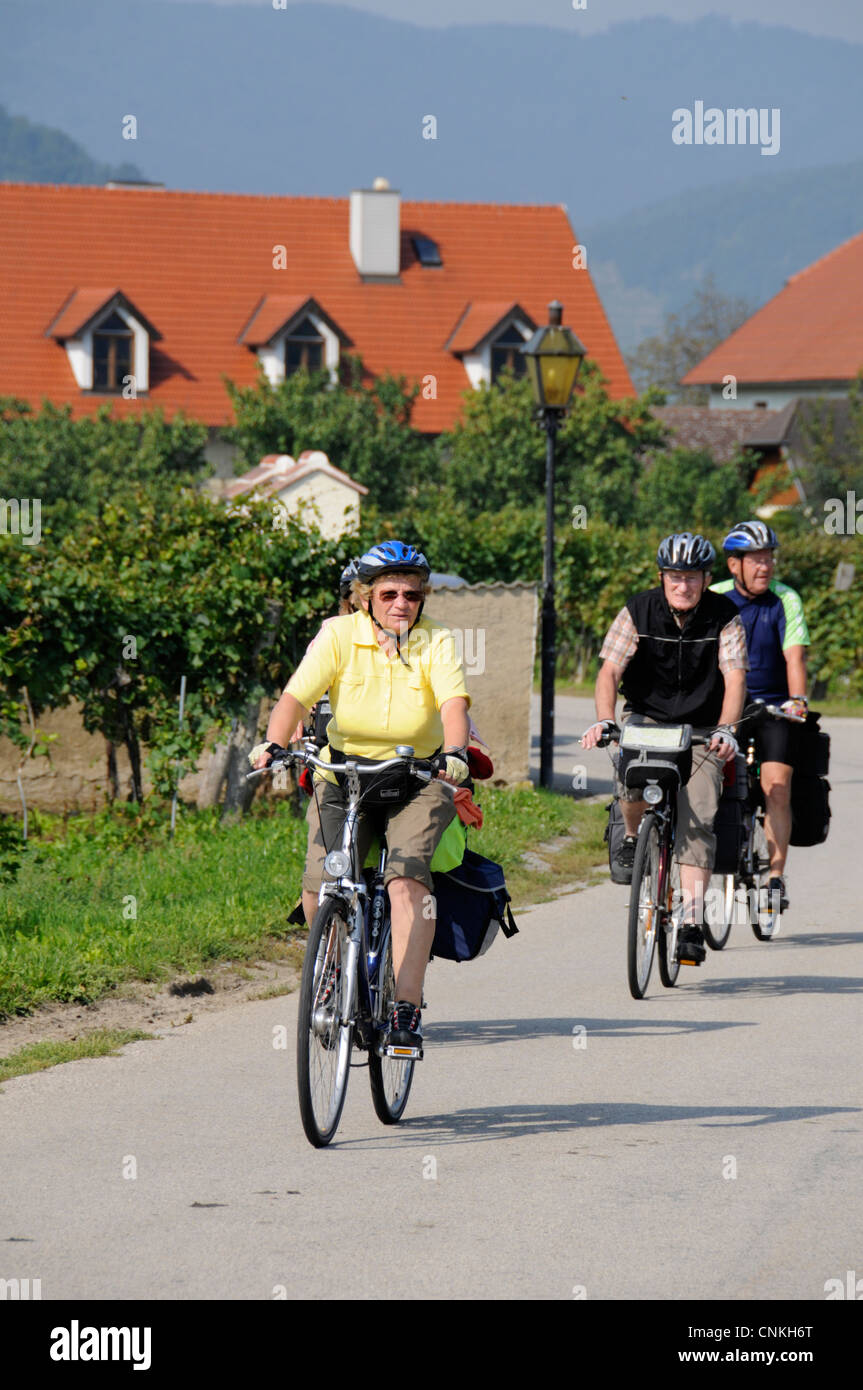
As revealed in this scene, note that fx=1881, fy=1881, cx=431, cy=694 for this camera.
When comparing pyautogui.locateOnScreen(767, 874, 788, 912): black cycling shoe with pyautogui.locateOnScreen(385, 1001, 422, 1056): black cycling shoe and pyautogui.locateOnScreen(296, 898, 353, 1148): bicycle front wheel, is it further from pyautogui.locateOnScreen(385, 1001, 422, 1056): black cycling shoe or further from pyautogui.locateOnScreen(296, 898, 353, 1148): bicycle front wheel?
pyautogui.locateOnScreen(296, 898, 353, 1148): bicycle front wheel

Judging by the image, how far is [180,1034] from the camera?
297 inches

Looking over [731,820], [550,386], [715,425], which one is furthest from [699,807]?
[715,425]

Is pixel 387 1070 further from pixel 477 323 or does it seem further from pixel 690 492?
pixel 477 323

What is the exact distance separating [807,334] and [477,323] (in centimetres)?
4061

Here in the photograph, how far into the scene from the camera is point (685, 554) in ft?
27.5

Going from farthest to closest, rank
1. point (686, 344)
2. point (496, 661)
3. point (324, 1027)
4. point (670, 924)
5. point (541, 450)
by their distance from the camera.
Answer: point (686, 344) → point (541, 450) → point (496, 661) → point (670, 924) → point (324, 1027)

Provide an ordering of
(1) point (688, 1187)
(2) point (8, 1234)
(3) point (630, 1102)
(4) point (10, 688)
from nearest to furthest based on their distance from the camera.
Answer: (2) point (8, 1234) → (1) point (688, 1187) → (3) point (630, 1102) → (4) point (10, 688)

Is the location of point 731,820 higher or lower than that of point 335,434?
lower

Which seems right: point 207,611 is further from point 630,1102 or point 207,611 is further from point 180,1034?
point 630,1102

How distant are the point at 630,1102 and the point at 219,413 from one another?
4005cm

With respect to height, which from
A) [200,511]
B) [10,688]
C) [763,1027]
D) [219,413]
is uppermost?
[219,413]

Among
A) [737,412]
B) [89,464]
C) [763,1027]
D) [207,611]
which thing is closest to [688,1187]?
[763,1027]

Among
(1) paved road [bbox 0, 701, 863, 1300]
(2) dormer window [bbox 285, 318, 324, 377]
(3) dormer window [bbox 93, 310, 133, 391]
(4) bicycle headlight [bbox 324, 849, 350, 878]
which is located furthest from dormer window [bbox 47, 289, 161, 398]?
(4) bicycle headlight [bbox 324, 849, 350, 878]

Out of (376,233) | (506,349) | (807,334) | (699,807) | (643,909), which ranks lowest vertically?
(643,909)
